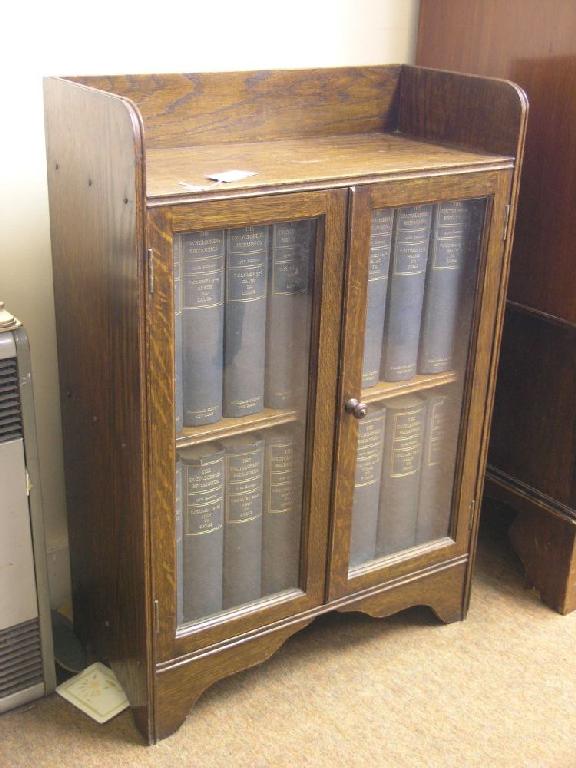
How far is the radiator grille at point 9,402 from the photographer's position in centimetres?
153

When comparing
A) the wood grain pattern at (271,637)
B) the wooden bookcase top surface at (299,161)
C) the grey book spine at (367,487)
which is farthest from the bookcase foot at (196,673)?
the wooden bookcase top surface at (299,161)

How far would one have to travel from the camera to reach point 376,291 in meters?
1.70

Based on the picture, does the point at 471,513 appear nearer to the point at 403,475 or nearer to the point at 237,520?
the point at 403,475

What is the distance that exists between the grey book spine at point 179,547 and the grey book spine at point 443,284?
524 millimetres

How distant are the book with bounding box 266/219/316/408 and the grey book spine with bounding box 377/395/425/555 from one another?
25 centimetres

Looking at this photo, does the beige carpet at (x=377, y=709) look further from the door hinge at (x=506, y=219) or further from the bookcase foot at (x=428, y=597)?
the door hinge at (x=506, y=219)

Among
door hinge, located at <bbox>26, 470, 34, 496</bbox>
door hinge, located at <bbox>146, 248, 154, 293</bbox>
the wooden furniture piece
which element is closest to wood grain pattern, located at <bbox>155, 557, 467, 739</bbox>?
the wooden furniture piece

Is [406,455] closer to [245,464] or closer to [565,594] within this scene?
[245,464]

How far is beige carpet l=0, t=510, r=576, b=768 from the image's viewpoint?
5.64 feet

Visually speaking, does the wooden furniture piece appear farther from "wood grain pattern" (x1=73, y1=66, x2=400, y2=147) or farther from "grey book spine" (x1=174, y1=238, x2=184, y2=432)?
"grey book spine" (x1=174, y1=238, x2=184, y2=432)

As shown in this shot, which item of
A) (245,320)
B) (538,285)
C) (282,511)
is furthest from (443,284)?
(282,511)

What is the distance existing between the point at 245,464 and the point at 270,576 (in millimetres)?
242

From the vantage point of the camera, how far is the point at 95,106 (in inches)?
55.7

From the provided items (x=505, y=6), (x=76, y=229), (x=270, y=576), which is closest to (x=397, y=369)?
(x=270, y=576)
